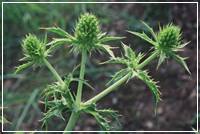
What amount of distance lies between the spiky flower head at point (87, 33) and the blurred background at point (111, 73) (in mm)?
1191

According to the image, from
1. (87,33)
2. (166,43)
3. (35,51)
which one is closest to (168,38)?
(166,43)

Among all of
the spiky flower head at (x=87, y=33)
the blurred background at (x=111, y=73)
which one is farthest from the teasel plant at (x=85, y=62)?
the blurred background at (x=111, y=73)

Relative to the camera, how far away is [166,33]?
176cm

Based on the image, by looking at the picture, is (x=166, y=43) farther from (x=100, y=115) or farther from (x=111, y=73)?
(x=111, y=73)

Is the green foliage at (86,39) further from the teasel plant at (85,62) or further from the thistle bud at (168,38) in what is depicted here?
the thistle bud at (168,38)

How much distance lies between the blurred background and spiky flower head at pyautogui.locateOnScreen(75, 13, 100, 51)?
3.91ft

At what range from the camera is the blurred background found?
2982 millimetres

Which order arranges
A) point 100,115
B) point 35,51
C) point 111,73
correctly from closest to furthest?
point 100,115 → point 35,51 → point 111,73

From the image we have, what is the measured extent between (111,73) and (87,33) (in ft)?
4.94

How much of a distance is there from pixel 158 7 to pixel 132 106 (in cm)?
80

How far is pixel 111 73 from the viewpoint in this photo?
3.18m

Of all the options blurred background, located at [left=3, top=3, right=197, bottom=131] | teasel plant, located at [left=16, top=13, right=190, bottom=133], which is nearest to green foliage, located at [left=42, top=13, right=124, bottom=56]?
teasel plant, located at [left=16, top=13, right=190, bottom=133]

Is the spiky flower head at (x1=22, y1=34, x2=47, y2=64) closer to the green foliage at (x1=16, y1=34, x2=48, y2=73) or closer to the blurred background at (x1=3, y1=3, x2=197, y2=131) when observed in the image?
the green foliage at (x1=16, y1=34, x2=48, y2=73)

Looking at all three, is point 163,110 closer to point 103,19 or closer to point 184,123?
point 184,123
